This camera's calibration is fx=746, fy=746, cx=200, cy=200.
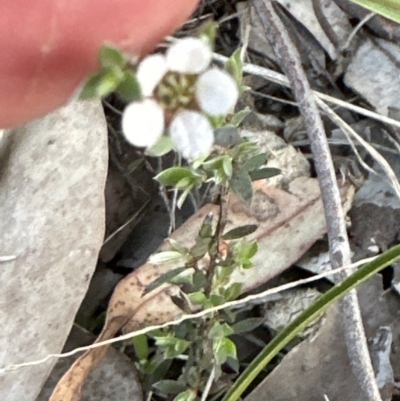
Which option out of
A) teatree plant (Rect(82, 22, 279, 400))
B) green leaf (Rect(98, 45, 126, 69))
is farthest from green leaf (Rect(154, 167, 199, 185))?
green leaf (Rect(98, 45, 126, 69))

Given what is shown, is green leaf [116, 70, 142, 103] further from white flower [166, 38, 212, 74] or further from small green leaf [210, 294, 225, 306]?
small green leaf [210, 294, 225, 306]

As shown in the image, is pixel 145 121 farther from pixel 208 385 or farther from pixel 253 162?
pixel 208 385

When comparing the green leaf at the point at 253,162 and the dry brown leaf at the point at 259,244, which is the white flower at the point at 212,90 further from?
the dry brown leaf at the point at 259,244

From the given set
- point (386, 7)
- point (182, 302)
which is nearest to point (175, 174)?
point (182, 302)

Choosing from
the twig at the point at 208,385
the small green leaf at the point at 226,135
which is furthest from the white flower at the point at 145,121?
the twig at the point at 208,385

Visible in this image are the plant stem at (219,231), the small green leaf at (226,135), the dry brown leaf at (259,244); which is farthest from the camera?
the dry brown leaf at (259,244)

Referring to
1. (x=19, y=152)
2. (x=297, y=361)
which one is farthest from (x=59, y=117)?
(x=297, y=361)
